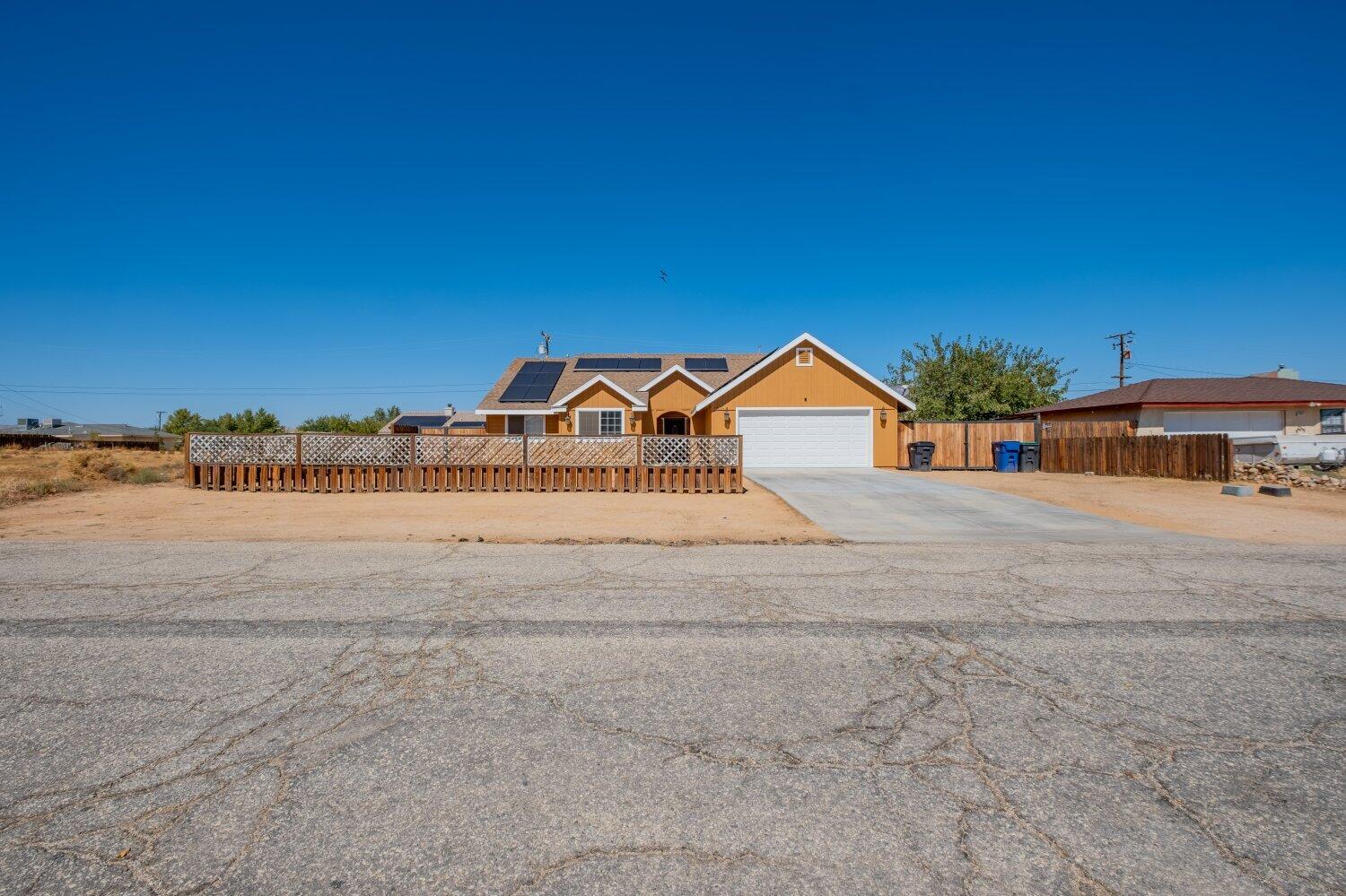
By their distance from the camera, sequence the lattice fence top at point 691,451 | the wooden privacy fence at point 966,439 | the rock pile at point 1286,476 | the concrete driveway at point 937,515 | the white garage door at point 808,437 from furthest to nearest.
→ the wooden privacy fence at point 966,439, the white garage door at point 808,437, the rock pile at point 1286,476, the lattice fence top at point 691,451, the concrete driveway at point 937,515

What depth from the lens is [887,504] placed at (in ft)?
42.4

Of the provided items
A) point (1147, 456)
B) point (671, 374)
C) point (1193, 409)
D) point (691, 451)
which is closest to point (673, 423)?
point (671, 374)

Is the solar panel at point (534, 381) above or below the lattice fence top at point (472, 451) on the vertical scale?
above

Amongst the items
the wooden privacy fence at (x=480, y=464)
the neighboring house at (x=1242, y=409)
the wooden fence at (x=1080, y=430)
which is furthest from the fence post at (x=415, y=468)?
the neighboring house at (x=1242, y=409)

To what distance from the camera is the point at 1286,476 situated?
17.2m

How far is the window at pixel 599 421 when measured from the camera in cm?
2645

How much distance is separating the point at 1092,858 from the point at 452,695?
2.79 m

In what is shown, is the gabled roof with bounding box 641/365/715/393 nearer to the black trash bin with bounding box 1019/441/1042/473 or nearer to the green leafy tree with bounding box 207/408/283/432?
the black trash bin with bounding box 1019/441/1042/473

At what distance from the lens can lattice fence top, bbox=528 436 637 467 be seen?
51.3ft

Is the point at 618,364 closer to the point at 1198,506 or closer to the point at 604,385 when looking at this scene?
the point at 604,385

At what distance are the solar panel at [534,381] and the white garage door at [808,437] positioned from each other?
9035mm

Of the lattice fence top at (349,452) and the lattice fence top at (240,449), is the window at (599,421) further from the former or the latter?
the lattice fence top at (240,449)

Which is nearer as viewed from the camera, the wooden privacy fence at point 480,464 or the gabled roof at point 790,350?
the wooden privacy fence at point 480,464

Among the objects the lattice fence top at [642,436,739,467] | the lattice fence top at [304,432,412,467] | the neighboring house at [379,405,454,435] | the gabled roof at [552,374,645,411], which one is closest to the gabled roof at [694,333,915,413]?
the gabled roof at [552,374,645,411]
